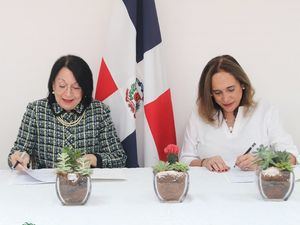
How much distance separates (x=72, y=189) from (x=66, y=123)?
105 cm

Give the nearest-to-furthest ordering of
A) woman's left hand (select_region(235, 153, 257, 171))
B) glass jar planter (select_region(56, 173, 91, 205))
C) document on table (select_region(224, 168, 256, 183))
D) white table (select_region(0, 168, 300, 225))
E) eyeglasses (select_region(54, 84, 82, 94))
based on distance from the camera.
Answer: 1. white table (select_region(0, 168, 300, 225))
2. glass jar planter (select_region(56, 173, 91, 205))
3. document on table (select_region(224, 168, 256, 183))
4. woman's left hand (select_region(235, 153, 257, 171))
5. eyeglasses (select_region(54, 84, 82, 94))

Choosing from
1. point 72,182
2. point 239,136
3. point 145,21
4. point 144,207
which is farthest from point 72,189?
point 145,21

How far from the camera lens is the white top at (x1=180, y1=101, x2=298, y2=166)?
2.89 meters

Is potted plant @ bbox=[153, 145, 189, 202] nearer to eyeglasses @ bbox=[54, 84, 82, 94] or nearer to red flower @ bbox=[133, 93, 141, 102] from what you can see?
eyeglasses @ bbox=[54, 84, 82, 94]

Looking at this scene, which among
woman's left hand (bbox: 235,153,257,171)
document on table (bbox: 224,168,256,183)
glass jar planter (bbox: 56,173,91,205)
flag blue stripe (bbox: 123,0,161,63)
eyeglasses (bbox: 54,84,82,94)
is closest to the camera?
glass jar planter (bbox: 56,173,91,205)

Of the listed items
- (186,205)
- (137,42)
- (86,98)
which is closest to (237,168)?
(186,205)

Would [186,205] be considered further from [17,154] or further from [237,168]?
[17,154]

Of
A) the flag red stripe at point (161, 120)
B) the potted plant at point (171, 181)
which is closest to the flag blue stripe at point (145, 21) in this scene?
the flag red stripe at point (161, 120)

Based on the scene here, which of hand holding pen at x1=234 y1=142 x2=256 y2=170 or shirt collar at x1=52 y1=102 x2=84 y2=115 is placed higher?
shirt collar at x1=52 y1=102 x2=84 y2=115

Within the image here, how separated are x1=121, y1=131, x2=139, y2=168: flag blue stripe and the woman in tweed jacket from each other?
0.23 metres

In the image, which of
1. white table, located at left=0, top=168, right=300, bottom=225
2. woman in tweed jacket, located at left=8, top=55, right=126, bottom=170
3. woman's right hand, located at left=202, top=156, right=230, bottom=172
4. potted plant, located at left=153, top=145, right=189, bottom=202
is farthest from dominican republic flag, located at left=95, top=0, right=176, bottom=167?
potted plant, located at left=153, top=145, right=189, bottom=202

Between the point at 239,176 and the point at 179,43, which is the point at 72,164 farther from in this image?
the point at 179,43

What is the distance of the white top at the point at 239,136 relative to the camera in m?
2.89

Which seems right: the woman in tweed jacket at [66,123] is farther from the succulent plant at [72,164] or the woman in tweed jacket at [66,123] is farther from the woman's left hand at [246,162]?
the succulent plant at [72,164]
